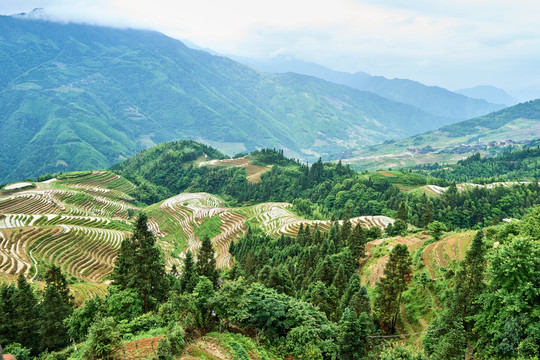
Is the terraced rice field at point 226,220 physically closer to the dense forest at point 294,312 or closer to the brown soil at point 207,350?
the dense forest at point 294,312

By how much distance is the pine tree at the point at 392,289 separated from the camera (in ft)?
101

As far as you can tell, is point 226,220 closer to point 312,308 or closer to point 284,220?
point 284,220

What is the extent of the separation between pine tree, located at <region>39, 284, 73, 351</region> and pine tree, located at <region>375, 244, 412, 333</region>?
32577 mm

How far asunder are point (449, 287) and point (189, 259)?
95.9 feet

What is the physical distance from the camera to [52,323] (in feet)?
95.6

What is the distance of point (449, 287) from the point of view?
31500 millimetres

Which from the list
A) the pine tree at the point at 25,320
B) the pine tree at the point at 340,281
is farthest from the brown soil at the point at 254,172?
the pine tree at the point at 25,320

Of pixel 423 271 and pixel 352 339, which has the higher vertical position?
pixel 423 271

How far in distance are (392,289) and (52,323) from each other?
1376 inches

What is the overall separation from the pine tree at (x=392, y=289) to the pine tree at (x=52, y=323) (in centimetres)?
3258

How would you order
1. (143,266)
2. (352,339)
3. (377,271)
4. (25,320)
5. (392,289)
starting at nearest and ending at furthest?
(352,339) < (143,266) < (25,320) < (392,289) < (377,271)

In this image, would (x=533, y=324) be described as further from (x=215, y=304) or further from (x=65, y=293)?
(x=65, y=293)

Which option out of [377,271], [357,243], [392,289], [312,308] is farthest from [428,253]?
[312,308]

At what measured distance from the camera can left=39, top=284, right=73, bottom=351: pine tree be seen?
29000 millimetres
